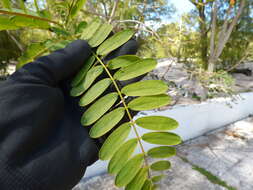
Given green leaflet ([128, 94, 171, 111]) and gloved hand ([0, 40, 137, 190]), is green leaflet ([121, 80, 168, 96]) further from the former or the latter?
gloved hand ([0, 40, 137, 190])

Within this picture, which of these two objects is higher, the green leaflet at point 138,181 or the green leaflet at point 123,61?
the green leaflet at point 123,61

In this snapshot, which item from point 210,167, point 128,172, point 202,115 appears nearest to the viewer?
point 128,172

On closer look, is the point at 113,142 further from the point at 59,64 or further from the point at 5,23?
the point at 5,23

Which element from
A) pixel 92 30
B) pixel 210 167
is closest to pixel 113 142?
pixel 92 30

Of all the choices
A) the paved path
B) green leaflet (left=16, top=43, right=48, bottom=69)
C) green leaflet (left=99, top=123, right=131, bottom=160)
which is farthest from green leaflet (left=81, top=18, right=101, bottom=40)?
the paved path

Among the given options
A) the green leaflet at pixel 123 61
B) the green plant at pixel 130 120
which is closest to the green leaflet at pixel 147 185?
the green plant at pixel 130 120

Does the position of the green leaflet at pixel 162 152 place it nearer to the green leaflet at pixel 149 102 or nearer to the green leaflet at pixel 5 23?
the green leaflet at pixel 149 102
